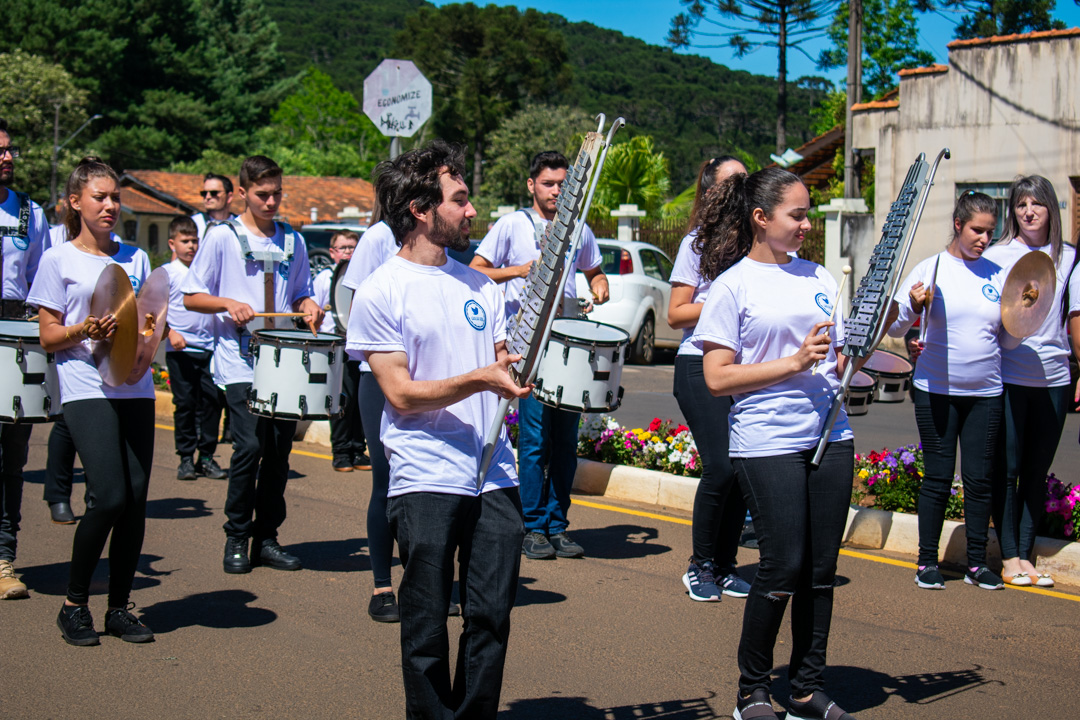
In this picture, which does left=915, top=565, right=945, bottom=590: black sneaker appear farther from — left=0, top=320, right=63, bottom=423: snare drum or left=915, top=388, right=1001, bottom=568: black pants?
left=0, top=320, right=63, bottom=423: snare drum

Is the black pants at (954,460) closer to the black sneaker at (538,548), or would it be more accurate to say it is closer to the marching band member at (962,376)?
the marching band member at (962,376)

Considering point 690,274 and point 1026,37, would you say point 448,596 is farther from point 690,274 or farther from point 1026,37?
point 1026,37

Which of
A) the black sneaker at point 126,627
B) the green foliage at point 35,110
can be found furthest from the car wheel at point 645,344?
the green foliage at point 35,110

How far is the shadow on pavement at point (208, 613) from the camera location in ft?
17.6

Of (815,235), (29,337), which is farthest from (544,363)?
(815,235)

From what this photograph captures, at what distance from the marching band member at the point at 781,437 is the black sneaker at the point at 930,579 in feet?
6.91

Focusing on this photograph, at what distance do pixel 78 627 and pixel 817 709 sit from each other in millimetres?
3115

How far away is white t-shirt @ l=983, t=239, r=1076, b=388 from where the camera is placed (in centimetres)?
604

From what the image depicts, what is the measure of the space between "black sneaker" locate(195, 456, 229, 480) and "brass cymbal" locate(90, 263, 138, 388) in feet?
13.5

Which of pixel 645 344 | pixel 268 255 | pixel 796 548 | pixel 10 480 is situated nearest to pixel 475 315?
pixel 796 548

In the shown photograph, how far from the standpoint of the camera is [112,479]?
4.83 meters

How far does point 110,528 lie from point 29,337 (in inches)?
→ 43.0

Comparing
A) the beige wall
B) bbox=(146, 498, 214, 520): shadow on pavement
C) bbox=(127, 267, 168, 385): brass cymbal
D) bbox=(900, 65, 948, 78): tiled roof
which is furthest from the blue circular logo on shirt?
bbox=(900, 65, 948, 78): tiled roof

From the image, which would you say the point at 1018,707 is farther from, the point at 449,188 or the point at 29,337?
the point at 29,337
